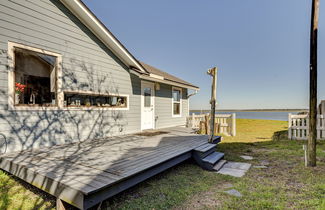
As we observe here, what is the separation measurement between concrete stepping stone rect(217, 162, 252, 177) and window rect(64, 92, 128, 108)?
406 centimetres

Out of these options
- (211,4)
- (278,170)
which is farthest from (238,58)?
(278,170)

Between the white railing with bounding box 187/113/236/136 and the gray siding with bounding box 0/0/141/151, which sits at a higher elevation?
the gray siding with bounding box 0/0/141/151

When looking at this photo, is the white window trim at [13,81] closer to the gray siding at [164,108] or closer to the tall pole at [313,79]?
the gray siding at [164,108]

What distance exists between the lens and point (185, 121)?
34.5ft

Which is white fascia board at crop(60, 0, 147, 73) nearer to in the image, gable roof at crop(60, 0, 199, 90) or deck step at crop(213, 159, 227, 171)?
A: gable roof at crop(60, 0, 199, 90)

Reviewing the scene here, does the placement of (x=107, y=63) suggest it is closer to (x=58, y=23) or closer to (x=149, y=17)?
(x=58, y=23)

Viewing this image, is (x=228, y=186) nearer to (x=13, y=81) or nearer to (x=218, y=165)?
(x=218, y=165)

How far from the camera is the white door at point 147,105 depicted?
24.1 feet

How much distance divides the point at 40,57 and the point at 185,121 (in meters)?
8.05

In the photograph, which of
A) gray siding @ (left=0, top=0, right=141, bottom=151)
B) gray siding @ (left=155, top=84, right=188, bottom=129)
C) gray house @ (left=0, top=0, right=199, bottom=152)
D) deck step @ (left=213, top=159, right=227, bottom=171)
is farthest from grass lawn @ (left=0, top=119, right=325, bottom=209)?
gray siding @ (left=155, top=84, right=188, bottom=129)

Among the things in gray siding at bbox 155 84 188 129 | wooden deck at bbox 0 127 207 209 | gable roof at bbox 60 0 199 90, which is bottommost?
wooden deck at bbox 0 127 207 209

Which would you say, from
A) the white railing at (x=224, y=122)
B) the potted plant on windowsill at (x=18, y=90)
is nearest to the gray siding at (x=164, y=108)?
the white railing at (x=224, y=122)

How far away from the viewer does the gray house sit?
3.62 meters

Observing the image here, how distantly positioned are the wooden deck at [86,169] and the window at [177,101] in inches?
222
